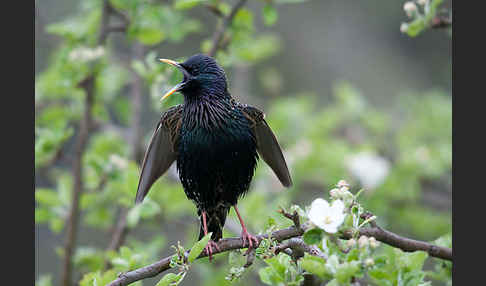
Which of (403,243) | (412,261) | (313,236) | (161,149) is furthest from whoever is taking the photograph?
(161,149)

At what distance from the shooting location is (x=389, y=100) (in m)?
8.95

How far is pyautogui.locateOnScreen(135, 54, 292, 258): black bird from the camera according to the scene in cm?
333

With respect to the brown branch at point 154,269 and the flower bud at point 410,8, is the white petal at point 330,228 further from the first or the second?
the flower bud at point 410,8

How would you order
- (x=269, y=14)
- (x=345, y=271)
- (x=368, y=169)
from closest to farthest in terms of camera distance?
1. (x=345, y=271)
2. (x=269, y=14)
3. (x=368, y=169)

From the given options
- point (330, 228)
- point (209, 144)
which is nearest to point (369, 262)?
point (330, 228)

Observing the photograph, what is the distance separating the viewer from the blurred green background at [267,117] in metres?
4.44

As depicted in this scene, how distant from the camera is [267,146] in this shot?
11.6ft

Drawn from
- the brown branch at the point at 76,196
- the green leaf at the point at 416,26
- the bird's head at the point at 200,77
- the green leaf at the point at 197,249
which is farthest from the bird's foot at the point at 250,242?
the brown branch at the point at 76,196

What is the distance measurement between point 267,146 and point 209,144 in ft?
1.22

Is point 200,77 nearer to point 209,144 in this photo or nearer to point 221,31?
point 209,144

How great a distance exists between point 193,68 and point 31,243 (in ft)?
4.07

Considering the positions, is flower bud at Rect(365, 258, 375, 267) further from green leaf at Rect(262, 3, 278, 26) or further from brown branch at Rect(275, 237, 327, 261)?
green leaf at Rect(262, 3, 278, 26)

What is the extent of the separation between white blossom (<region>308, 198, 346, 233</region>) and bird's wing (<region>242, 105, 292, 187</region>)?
1171 mm

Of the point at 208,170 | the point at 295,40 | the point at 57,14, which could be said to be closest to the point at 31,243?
the point at 208,170
